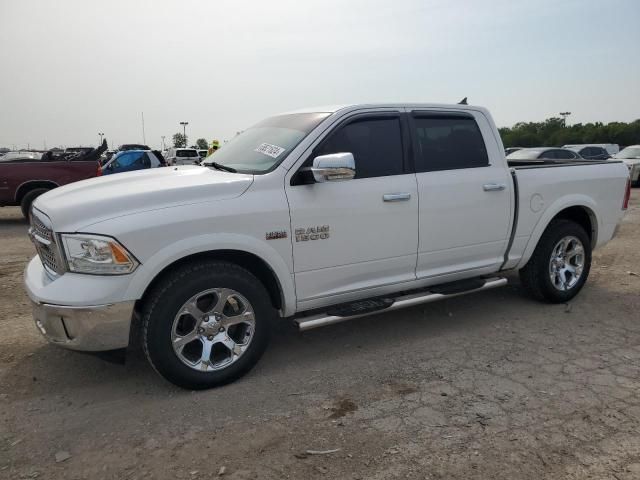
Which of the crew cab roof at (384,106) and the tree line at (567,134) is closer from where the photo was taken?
the crew cab roof at (384,106)

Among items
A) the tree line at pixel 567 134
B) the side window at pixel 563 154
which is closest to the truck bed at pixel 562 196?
the side window at pixel 563 154

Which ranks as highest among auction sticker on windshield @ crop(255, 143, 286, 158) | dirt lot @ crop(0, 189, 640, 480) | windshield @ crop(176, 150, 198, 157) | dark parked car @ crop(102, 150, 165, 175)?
windshield @ crop(176, 150, 198, 157)

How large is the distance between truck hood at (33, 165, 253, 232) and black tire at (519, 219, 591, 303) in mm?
3053

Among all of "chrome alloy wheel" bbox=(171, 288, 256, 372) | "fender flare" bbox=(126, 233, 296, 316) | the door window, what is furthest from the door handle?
the door window

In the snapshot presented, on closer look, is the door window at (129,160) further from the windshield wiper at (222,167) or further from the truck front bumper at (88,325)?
the truck front bumper at (88,325)

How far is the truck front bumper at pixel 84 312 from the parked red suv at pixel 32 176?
877 centimetres

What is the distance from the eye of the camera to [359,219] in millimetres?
3814

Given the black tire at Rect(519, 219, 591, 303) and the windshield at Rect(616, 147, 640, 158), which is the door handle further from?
the windshield at Rect(616, 147, 640, 158)

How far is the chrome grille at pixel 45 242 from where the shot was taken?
319 centimetres

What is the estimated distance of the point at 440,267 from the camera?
4363 mm

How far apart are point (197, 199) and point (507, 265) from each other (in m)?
3.00

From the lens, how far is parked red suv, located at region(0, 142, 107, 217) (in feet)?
35.3

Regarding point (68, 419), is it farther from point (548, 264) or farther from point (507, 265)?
point (548, 264)

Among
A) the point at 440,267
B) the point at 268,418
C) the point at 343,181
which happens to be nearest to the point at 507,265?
the point at 440,267
